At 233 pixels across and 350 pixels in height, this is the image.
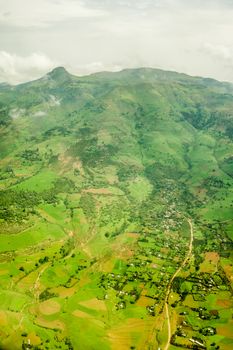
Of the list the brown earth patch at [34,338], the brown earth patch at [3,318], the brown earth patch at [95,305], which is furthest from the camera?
the brown earth patch at [95,305]

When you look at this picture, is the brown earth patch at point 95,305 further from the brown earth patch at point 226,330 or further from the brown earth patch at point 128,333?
the brown earth patch at point 226,330

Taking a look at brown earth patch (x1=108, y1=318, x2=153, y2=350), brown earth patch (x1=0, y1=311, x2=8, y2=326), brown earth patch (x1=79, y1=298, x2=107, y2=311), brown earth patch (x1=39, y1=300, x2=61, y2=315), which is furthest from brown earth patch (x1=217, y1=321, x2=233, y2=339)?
brown earth patch (x1=0, y1=311, x2=8, y2=326)

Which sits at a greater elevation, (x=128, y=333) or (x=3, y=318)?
(x=3, y=318)

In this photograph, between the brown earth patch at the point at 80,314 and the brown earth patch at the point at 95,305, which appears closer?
the brown earth patch at the point at 80,314

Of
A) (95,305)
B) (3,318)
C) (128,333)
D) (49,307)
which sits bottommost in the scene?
(95,305)

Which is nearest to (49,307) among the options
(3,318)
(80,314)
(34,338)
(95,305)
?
(80,314)

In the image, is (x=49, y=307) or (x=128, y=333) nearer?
(x=128, y=333)

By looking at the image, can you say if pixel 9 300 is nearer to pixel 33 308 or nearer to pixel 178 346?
pixel 33 308

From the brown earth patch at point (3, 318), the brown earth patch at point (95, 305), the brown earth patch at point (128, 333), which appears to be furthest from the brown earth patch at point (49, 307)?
the brown earth patch at point (128, 333)

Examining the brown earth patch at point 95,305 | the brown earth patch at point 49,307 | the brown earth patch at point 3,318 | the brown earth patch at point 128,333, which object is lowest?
the brown earth patch at point 95,305

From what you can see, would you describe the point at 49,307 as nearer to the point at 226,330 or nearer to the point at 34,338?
the point at 34,338
